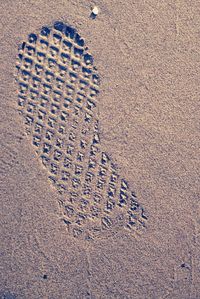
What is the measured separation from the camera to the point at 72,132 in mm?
2068

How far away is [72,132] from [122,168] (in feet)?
1.27

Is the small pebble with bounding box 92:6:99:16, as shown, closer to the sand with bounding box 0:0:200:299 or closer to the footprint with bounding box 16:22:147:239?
the sand with bounding box 0:0:200:299

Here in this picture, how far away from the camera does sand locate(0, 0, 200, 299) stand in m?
2.05

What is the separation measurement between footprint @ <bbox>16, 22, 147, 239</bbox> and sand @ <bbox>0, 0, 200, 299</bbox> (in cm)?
1

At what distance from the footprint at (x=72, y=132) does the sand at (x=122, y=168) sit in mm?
14

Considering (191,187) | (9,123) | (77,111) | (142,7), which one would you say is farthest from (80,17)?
(191,187)

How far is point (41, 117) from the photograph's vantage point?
2055mm

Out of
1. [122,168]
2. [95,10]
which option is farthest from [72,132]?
[95,10]

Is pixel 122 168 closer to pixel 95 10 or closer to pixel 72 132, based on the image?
pixel 72 132

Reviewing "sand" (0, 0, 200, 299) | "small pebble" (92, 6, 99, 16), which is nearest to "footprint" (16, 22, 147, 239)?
"sand" (0, 0, 200, 299)

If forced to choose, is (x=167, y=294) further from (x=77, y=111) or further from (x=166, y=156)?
(x=77, y=111)

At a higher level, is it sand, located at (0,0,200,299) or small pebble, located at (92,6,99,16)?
small pebble, located at (92,6,99,16)

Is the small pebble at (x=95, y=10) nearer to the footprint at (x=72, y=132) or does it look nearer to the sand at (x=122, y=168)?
the sand at (x=122, y=168)

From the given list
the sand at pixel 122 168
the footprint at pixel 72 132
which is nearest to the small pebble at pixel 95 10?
the sand at pixel 122 168
